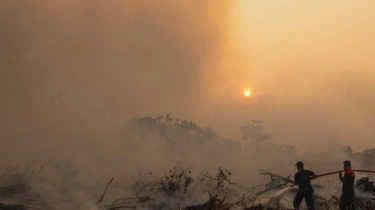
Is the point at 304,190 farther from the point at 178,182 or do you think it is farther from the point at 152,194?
the point at 152,194

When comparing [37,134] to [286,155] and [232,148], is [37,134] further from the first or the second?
[286,155]

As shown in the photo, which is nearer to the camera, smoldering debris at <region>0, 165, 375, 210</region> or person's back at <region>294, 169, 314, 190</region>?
person's back at <region>294, 169, 314, 190</region>

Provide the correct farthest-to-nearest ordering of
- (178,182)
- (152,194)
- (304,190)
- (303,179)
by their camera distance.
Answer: (178,182), (152,194), (303,179), (304,190)

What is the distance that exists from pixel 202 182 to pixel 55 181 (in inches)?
220

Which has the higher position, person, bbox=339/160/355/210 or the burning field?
the burning field

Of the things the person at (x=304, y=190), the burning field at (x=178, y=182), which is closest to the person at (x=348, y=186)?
the burning field at (x=178, y=182)

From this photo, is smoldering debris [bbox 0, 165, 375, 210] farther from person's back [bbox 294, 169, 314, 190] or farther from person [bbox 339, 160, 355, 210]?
person's back [bbox 294, 169, 314, 190]

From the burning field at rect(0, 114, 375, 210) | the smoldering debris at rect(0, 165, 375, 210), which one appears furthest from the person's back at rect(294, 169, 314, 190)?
the smoldering debris at rect(0, 165, 375, 210)

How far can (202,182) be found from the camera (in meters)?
15.4

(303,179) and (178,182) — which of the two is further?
(178,182)

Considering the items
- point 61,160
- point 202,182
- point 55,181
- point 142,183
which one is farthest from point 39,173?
point 202,182

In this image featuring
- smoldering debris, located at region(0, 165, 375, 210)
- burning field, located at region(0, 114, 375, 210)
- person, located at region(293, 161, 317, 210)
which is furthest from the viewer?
burning field, located at region(0, 114, 375, 210)

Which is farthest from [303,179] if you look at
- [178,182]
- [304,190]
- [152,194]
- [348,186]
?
[152,194]

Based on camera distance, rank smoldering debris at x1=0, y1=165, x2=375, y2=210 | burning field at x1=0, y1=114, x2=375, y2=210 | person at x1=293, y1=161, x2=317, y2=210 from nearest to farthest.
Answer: person at x1=293, y1=161, x2=317, y2=210 → smoldering debris at x1=0, y1=165, x2=375, y2=210 → burning field at x1=0, y1=114, x2=375, y2=210
